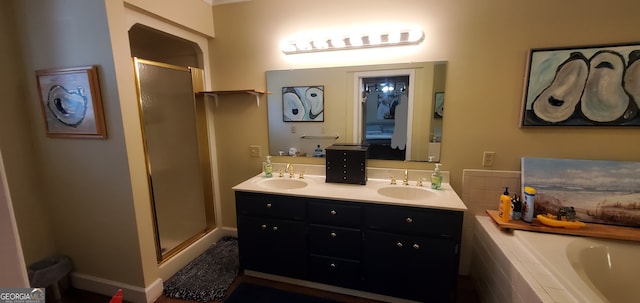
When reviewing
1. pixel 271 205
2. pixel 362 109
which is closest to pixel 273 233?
pixel 271 205

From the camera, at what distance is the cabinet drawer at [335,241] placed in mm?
1756

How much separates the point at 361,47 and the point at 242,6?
112cm

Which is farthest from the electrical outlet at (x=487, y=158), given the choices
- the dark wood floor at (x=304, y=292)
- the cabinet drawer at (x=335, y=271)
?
the cabinet drawer at (x=335, y=271)

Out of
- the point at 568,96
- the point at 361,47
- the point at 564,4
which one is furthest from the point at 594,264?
the point at 361,47

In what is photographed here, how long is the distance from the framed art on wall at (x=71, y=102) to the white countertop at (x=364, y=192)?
99 cm

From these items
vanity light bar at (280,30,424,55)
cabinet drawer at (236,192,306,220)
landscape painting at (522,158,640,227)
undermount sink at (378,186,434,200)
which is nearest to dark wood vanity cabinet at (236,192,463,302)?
cabinet drawer at (236,192,306,220)

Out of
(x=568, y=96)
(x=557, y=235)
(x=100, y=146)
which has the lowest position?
(x=557, y=235)

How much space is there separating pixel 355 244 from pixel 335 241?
141 mm

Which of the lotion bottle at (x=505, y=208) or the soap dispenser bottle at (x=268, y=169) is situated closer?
the lotion bottle at (x=505, y=208)

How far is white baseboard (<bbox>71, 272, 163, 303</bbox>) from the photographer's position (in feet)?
5.90

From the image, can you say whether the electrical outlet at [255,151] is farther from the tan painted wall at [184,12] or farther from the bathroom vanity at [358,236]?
the tan painted wall at [184,12]

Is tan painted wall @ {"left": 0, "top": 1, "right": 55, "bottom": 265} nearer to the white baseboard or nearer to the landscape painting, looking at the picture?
the white baseboard

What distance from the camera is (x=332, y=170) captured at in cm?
207

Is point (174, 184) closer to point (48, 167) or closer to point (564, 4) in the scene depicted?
point (48, 167)
